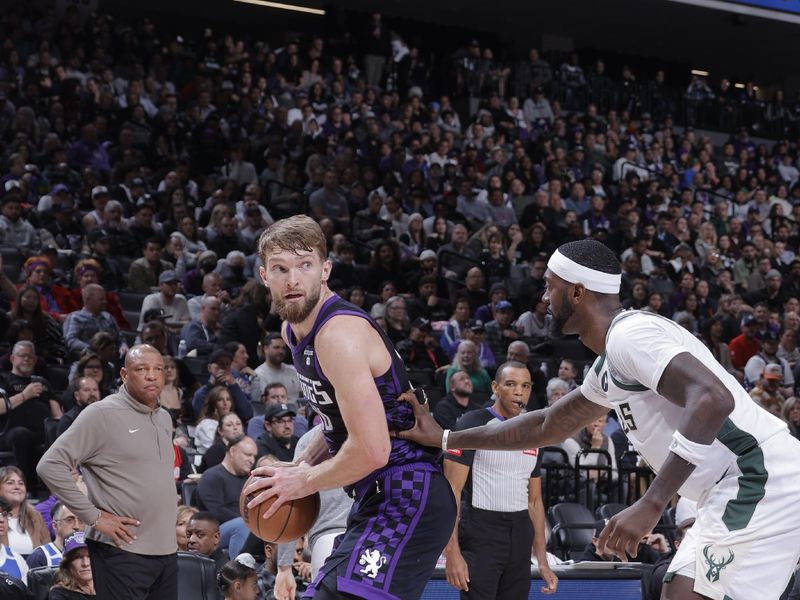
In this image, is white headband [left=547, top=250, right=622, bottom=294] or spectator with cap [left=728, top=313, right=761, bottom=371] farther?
spectator with cap [left=728, top=313, right=761, bottom=371]

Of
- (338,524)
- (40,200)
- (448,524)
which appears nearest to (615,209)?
(40,200)

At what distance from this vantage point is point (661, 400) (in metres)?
3.91

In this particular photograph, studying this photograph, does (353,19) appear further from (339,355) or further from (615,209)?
(339,355)

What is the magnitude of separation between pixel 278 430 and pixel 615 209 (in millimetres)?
11920

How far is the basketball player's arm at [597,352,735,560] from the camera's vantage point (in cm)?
352

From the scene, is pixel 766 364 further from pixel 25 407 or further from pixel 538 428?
pixel 538 428

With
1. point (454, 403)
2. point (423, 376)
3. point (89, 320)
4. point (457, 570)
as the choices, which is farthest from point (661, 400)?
point (89, 320)

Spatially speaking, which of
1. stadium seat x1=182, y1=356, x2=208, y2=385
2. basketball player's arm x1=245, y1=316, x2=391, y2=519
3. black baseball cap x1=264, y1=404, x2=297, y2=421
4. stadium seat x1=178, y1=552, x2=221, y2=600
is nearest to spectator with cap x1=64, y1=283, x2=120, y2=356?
stadium seat x1=182, y1=356, x2=208, y2=385

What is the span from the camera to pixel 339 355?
381cm

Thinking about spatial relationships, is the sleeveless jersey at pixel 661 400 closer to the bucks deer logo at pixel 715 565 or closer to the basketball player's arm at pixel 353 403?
the bucks deer logo at pixel 715 565

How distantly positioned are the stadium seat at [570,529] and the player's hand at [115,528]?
4.02 m

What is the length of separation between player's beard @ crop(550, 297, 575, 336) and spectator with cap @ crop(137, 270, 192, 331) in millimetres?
8826

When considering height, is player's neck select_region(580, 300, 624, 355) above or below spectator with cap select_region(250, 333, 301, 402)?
above

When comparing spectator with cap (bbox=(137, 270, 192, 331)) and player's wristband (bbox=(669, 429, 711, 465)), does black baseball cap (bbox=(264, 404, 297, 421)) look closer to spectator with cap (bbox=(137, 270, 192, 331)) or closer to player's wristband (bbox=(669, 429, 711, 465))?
spectator with cap (bbox=(137, 270, 192, 331))
